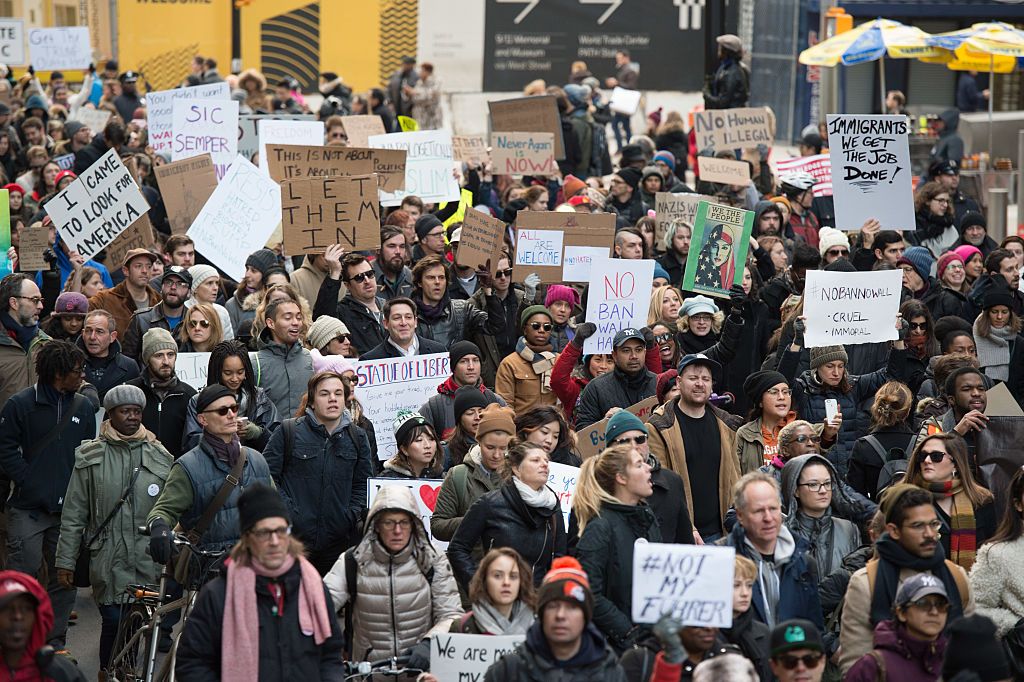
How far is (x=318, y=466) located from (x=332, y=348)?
1784 mm

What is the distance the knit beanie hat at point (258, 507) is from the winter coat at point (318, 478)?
6.63ft

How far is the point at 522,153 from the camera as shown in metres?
16.9

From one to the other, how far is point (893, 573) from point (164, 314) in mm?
5820

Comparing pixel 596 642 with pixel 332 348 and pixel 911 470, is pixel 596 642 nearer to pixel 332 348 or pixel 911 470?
pixel 911 470

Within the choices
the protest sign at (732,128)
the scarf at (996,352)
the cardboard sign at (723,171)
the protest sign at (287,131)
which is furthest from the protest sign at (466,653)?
the protest sign at (732,128)

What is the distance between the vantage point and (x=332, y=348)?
9.68 meters

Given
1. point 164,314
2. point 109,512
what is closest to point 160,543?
point 109,512

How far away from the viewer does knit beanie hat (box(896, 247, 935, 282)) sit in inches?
463

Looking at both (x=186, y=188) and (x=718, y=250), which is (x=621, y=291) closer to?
(x=718, y=250)

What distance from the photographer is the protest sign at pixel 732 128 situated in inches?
679

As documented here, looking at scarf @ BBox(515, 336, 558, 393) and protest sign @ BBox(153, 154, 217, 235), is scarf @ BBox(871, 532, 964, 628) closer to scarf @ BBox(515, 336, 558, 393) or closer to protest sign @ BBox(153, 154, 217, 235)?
scarf @ BBox(515, 336, 558, 393)

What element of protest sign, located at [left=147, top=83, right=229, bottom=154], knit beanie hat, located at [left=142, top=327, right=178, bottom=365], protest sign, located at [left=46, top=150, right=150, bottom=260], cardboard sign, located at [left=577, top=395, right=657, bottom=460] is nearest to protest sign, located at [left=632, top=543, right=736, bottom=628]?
cardboard sign, located at [left=577, top=395, right=657, bottom=460]

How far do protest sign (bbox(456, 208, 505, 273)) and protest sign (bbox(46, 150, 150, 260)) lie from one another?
275 centimetres

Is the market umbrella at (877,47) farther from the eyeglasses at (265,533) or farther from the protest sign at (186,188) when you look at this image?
the eyeglasses at (265,533)
